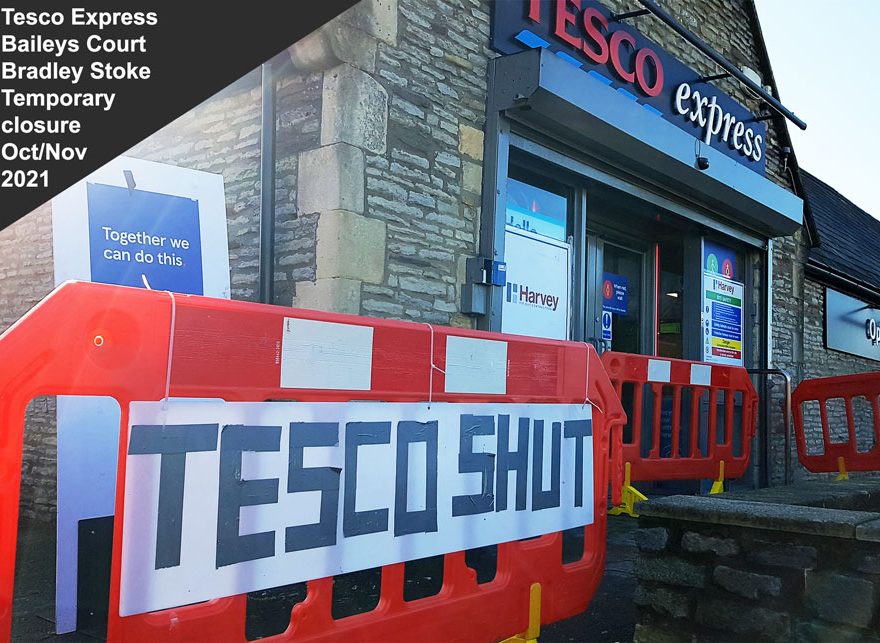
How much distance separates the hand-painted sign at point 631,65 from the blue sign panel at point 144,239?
2996mm

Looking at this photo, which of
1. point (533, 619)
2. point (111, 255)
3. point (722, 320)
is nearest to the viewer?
point (533, 619)

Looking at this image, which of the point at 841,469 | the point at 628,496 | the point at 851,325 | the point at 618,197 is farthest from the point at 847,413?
the point at 851,325

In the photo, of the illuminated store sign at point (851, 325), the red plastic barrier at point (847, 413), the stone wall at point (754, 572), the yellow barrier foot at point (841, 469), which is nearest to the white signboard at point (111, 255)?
the stone wall at point (754, 572)

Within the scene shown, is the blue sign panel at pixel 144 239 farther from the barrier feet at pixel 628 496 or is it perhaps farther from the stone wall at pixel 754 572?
the barrier feet at pixel 628 496

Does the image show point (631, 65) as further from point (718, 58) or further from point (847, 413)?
point (847, 413)

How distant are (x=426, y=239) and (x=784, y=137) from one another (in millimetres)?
6584

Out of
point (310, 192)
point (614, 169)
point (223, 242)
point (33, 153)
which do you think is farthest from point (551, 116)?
point (33, 153)

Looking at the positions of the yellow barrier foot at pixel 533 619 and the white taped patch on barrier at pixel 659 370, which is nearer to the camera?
the yellow barrier foot at pixel 533 619

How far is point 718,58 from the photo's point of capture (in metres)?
7.85

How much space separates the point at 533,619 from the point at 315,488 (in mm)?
1114

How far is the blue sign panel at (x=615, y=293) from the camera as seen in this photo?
8570 mm

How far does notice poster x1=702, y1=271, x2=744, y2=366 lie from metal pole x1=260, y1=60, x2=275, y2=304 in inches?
213

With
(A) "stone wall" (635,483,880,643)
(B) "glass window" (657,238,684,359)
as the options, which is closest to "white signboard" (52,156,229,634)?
(A) "stone wall" (635,483,880,643)

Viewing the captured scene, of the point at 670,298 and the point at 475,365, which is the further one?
the point at 670,298
